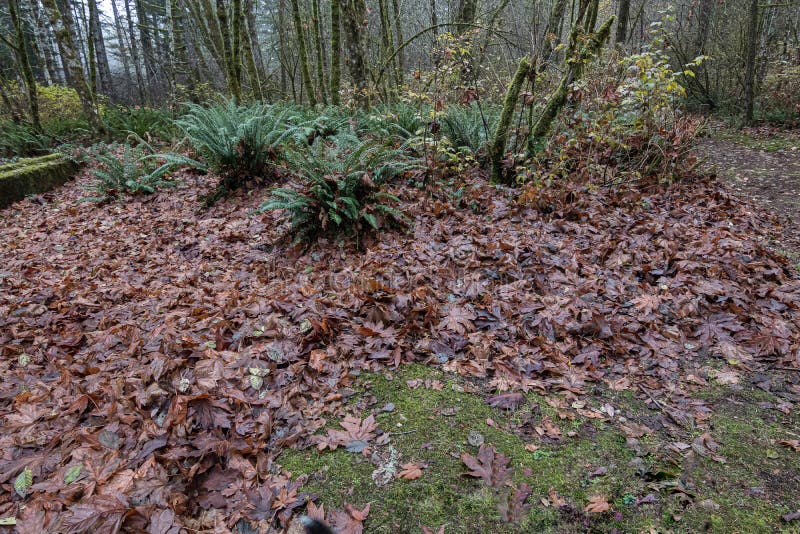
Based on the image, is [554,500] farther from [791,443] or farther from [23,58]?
[23,58]

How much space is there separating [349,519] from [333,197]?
10.7 ft

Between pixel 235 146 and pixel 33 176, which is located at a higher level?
pixel 235 146

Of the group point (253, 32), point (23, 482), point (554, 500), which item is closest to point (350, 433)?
point (554, 500)

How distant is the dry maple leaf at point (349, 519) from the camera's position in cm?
179

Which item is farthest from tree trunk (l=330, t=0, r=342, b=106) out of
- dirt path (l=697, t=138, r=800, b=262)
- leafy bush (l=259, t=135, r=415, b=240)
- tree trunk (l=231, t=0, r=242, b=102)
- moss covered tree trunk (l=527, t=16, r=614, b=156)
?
dirt path (l=697, t=138, r=800, b=262)

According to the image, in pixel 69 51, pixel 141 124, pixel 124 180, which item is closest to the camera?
pixel 124 180

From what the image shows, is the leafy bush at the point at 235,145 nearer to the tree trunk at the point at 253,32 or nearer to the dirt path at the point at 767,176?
the tree trunk at the point at 253,32

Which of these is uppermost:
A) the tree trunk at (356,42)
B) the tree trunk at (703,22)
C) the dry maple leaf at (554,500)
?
the tree trunk at (703,22)

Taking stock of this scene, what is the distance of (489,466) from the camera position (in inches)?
80.4

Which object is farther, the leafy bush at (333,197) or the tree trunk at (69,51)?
the tree trunk at (69,51)

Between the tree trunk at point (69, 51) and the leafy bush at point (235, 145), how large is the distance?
394cm

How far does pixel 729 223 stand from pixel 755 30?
7.22m

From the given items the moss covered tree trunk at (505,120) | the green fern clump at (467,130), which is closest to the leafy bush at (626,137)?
the moss covered tree trunk at (505,120)

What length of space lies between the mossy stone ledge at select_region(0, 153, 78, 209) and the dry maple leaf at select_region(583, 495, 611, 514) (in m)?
8.62
